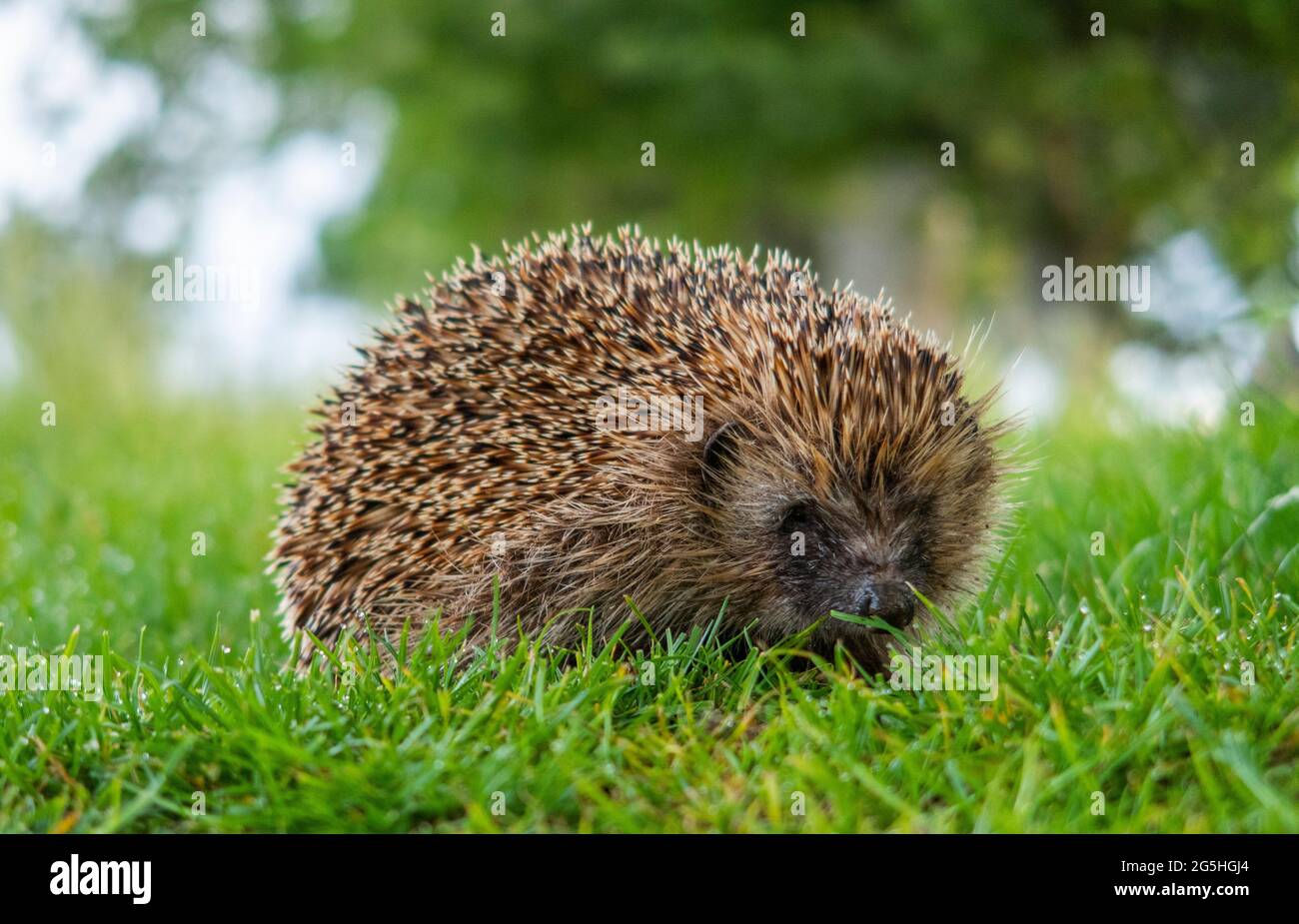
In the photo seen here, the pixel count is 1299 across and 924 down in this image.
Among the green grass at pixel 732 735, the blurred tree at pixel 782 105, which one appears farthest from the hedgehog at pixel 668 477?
the blurred tree at pixel 782 105

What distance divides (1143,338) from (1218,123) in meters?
4.64

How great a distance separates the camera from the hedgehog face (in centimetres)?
498

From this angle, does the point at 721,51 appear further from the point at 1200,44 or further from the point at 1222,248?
the point at 1222,248

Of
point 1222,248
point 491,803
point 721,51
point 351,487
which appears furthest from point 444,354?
point 1222,248

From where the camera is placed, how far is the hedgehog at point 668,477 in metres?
5.10

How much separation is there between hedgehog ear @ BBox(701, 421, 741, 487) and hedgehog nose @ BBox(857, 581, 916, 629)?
835mm

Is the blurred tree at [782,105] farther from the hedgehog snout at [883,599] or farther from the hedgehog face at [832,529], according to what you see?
the hedgehog snout at [883,599]

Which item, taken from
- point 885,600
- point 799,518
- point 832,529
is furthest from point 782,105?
point 885,600

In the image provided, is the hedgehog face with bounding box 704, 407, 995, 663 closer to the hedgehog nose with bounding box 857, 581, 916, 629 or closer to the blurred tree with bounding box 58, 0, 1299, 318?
the hedgehog nose with bounding box 857, 581, 916, 629

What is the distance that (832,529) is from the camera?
16.6 ft

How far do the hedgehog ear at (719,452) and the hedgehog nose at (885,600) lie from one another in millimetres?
835

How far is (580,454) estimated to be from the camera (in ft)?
17.6

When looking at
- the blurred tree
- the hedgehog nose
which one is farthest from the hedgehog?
the blurred tree

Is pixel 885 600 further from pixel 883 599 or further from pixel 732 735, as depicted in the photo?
pixel 732 735
